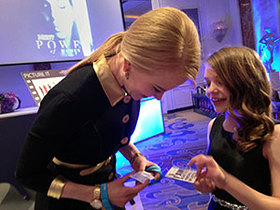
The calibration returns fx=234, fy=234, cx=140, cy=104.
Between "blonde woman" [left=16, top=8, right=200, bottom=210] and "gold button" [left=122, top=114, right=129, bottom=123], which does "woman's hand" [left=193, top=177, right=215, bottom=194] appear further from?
"gold button" [left=122, top=114, right=129, bottom=123]

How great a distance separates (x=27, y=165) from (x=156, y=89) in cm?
44

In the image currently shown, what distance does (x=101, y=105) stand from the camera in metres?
0.74

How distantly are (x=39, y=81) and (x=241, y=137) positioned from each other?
4.89ft

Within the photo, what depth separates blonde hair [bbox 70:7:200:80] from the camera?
0.62 metres

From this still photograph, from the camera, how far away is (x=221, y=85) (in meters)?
1.03

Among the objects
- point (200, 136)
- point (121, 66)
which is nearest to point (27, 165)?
point (121, 66)

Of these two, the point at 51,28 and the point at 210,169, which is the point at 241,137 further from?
the point at 51,28

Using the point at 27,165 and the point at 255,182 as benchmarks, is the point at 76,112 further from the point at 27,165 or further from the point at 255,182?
the point at 255,182

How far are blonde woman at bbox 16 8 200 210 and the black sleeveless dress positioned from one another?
0.44 meters

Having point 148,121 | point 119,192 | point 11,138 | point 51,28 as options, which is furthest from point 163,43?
point 148,121

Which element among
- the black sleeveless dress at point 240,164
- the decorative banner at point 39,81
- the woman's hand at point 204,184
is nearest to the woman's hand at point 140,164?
the woman's hand at point 204,184

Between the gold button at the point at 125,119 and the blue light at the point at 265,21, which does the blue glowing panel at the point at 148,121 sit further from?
the blue light at the point at 265,21

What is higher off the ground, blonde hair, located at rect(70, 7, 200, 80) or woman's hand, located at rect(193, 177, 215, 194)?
blonde hair, located at rect(70, 7, 200, 80)

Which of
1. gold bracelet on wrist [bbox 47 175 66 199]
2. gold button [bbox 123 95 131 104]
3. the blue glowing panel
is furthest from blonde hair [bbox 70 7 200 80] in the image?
the blue glowing panel
